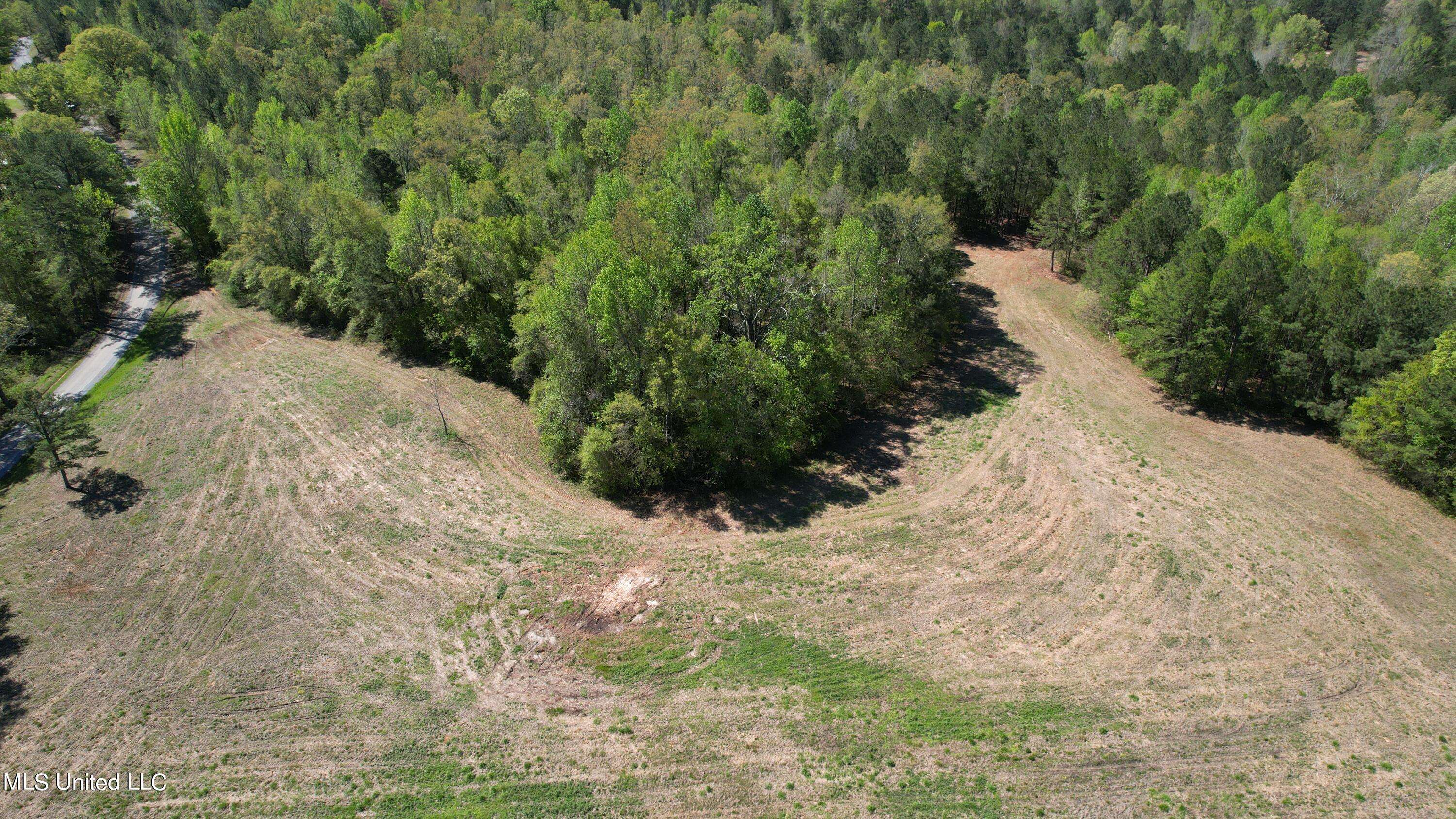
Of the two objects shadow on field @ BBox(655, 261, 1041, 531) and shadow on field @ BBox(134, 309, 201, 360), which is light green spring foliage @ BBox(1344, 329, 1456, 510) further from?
shadow on field @ BBox(134, 309, 201, 360)

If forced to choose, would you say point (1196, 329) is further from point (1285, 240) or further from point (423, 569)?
point (423, 569)

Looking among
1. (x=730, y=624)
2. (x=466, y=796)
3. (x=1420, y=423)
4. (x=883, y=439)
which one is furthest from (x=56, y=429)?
(x=1420, y=423)

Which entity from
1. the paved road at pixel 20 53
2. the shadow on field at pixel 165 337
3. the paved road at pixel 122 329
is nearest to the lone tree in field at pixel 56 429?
the paved road at pixel 122 329

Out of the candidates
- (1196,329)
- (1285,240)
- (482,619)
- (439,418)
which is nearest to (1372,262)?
(1285,240)

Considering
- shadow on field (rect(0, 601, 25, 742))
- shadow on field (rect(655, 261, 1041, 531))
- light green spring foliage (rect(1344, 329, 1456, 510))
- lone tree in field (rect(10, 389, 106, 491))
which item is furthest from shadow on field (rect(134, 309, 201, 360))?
light green spring foliage (rect(1344, 329, 1456, 510))

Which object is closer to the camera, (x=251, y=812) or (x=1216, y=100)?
(x=251, y=812)

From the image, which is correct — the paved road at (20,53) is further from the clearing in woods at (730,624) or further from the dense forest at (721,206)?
the clearing in woods at (730,624)
